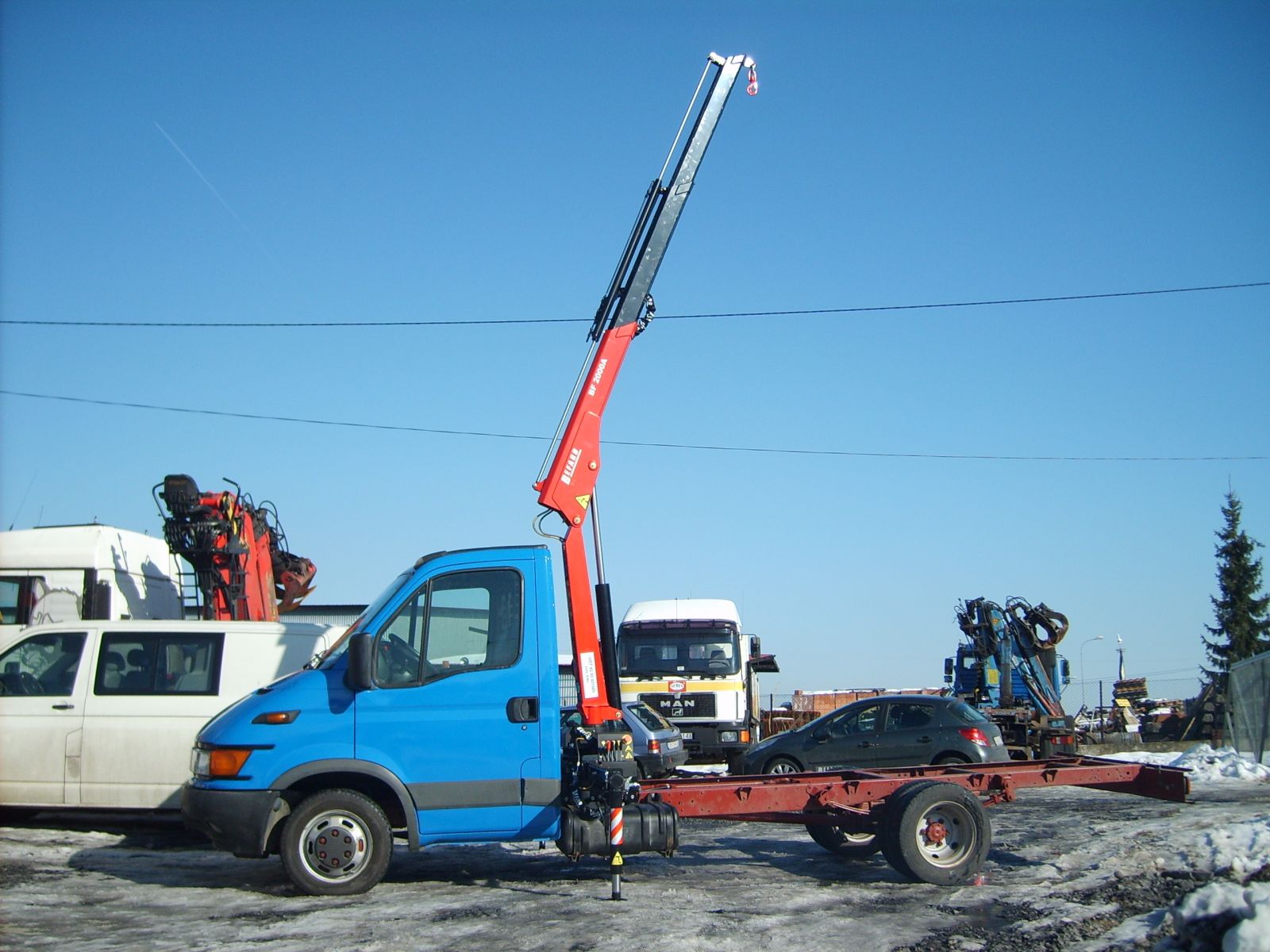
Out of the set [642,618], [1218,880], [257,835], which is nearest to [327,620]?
[642,618]

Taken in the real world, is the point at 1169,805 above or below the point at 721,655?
below

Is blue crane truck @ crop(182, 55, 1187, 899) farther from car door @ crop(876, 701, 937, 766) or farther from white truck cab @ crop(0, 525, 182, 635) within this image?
car door @ crop(876, 701, 937, 766)

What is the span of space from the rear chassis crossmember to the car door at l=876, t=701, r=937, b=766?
5657 mm

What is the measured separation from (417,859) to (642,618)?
10307mm

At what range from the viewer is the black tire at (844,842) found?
10.0 meters

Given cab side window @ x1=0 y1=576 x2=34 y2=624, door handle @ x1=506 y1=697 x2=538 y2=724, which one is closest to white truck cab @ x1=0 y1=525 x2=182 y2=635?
cab side window @ x1=0 y1=576 x2=34 y2=624

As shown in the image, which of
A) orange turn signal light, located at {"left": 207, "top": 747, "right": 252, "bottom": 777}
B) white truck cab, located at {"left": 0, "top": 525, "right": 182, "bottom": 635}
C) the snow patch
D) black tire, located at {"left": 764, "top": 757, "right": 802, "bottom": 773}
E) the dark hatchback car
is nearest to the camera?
→ orange turn signal light, located at {"left": 207, "top": 747, "right": 252, "bottom": 777}

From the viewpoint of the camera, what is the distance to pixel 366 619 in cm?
839

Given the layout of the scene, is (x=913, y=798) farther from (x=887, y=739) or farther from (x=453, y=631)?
(x=887, y=739)

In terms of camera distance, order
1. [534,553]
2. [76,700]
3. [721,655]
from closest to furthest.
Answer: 1. [534,553]
2. [76,700]
3. [721,655]

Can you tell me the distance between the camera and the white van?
1074 cm

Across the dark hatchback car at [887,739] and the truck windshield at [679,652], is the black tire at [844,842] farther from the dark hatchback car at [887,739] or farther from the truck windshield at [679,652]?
the truck windshield at [679,652]

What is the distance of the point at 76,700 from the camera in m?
10.9

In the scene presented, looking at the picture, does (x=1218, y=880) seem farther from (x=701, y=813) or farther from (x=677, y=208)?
(x=677, y=208)
